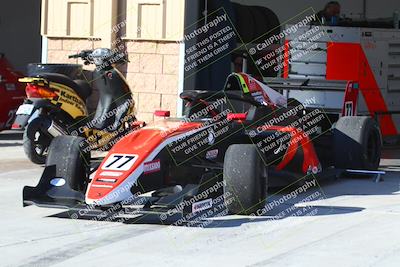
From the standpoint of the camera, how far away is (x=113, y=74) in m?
11.8

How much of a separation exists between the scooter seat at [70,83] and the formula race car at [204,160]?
8.94 ft

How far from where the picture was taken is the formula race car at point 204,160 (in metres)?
7.68

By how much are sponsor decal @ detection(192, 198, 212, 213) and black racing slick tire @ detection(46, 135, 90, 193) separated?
133cm

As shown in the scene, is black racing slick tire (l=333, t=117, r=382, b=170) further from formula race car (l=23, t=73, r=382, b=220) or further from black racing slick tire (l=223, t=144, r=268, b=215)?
black racing slick tire (l=223, t=144, r=268, b=215)

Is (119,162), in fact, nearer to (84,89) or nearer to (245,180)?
(245,180)

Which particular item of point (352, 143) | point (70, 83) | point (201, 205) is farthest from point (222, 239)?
point (70, 83)

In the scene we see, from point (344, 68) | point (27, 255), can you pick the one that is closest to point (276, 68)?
point (344, 68)

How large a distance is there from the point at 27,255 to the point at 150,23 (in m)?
Answer: 7.06

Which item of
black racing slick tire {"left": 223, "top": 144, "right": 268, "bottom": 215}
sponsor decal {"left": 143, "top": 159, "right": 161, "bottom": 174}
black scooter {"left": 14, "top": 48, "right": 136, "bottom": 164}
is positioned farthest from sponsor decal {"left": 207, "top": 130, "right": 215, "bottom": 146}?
black scooter {"left": 14, "top": 48, "right": 136, "bottom": 164}

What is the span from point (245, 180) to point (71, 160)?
170cm

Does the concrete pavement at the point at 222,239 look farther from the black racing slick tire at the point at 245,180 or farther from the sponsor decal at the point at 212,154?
the sponsor decal at the point at 212,154

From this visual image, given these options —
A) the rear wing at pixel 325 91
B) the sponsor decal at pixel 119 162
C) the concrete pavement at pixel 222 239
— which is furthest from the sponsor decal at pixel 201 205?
the rear wing at pixel 325 91

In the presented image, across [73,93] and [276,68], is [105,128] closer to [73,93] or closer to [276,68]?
[73,93]

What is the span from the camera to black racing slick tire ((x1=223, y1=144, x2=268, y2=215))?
25.5 ft
